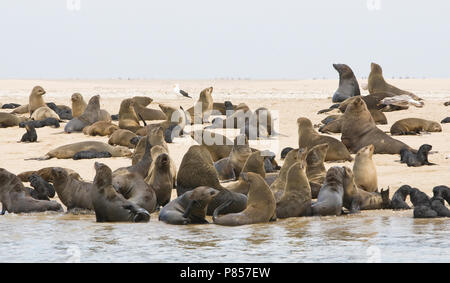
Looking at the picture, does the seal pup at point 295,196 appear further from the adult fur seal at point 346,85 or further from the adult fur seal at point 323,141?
the adult fur seal at point 346,85

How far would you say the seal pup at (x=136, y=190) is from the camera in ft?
28.6

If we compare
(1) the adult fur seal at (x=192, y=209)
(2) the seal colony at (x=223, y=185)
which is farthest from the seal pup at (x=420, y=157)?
(1) the adult fur seal at (x=192, y=209)

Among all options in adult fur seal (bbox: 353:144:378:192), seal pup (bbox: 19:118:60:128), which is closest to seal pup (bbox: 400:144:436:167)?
adult fur seal (bbox: 353:144:378:192)

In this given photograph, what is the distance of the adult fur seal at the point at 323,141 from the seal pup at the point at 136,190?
3896 mm

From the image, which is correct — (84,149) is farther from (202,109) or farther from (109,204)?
(202,109)

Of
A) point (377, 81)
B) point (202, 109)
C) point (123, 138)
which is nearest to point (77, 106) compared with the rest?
point (202, 109)

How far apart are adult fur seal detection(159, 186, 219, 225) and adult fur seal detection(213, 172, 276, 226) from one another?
156mm

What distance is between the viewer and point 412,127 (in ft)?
49.8

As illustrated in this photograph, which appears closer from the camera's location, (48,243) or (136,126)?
(48,243)

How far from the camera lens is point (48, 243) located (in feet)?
24.3

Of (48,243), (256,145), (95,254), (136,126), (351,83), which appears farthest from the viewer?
(351,83)

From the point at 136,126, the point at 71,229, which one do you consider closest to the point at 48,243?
the point at 71,229

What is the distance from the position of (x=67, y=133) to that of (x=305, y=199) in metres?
9.00
